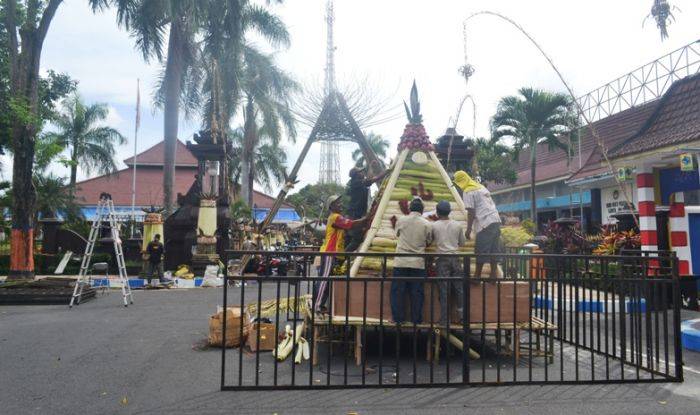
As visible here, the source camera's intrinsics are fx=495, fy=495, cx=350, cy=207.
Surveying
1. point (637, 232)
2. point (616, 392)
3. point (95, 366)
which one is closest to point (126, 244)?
point (95, 366)

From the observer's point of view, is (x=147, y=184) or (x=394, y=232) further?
(x=147, y=184)

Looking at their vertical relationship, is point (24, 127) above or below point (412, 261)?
above

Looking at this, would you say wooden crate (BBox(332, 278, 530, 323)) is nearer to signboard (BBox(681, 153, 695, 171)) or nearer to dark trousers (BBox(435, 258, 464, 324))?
dark trousers (BBox(435, 258, 464, 324))

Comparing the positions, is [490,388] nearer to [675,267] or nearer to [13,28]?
[675,267]

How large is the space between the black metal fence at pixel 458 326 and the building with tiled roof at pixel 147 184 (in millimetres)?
30404

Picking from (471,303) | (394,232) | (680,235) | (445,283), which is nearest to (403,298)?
(445,283)

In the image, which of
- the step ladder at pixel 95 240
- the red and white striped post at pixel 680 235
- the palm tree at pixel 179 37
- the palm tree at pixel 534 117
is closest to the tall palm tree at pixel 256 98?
the palm tree at pixel 179 37

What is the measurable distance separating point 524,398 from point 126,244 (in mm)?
20483

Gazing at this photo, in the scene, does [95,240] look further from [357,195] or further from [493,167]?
[493,167]

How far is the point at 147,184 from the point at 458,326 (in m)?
37.2

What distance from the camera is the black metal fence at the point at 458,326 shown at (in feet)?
15.6

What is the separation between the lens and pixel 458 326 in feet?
17.9

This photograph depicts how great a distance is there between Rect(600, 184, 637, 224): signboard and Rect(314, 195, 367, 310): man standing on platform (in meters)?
18.2

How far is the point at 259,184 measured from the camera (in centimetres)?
4022
